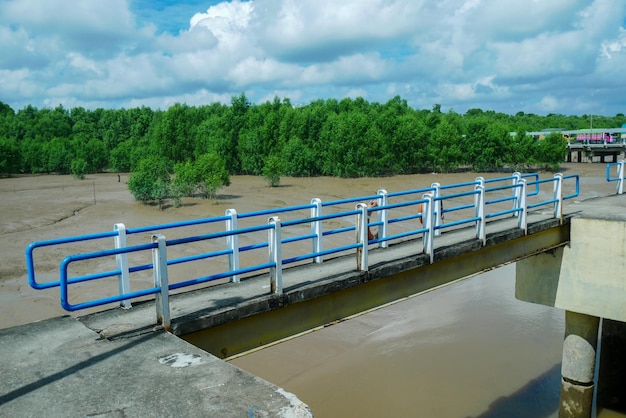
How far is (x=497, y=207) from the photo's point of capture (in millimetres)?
37844

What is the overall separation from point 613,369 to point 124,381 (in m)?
13.2

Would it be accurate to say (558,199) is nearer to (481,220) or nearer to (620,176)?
(481,220)

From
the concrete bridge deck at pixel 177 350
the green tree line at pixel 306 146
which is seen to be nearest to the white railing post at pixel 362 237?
the concrete bridge deck at pixel 177 350

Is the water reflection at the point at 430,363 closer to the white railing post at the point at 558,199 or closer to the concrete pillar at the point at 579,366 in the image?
the concrete pillar at the point at 579,366

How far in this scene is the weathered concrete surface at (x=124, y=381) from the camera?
3887 mm

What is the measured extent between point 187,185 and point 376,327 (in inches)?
791

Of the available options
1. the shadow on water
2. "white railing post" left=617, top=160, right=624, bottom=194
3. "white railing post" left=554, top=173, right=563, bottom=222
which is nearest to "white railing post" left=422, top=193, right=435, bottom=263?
"white railing post" left=554, top=173, right=563, bottom=222

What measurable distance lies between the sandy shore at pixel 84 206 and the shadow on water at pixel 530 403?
13.2 metres

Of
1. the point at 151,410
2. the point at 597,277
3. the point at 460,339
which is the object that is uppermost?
the point at 151,410

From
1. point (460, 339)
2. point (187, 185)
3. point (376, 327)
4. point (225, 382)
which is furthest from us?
point (187, 185)

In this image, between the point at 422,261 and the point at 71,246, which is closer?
the point at 422,261

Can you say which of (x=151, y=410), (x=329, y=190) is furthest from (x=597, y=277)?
(x=329, y=190)

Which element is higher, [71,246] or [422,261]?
[422,261]

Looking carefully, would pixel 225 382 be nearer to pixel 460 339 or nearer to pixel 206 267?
pixel 460 339
